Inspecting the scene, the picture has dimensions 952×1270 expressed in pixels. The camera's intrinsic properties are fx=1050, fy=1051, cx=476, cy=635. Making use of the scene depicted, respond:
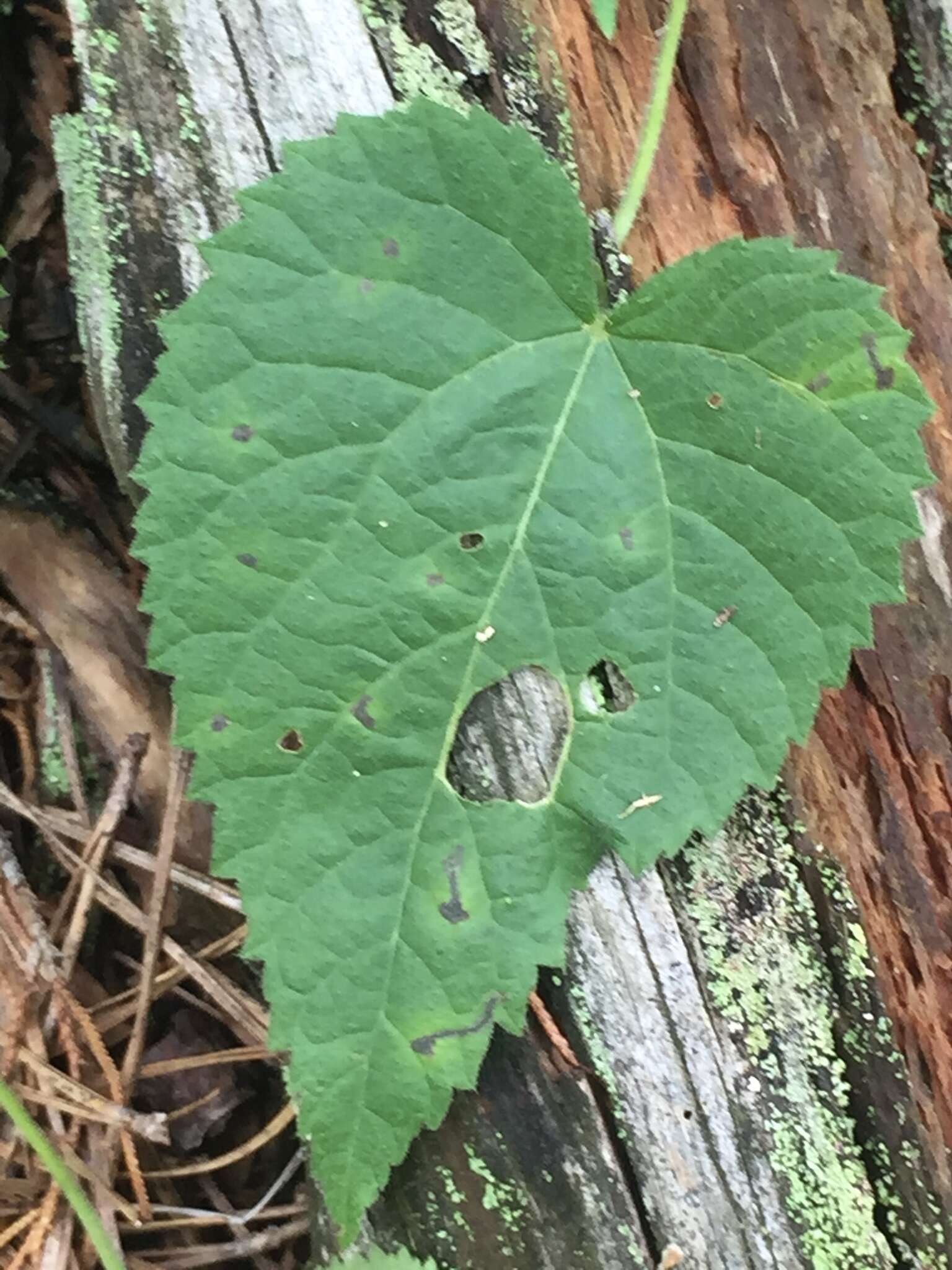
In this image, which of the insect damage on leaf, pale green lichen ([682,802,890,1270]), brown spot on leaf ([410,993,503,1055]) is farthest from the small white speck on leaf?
brown spot on leaf ([410,993,503,1055])

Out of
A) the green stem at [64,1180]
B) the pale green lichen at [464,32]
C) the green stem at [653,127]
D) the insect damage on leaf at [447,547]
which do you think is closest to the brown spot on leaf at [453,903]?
the insect damage on leaf at [447,547]

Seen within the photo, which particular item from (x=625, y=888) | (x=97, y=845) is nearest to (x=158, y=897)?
(x=97, y=845)

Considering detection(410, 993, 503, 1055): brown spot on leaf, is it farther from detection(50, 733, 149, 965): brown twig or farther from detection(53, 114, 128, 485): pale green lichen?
detection(53, 114, 128, 485): pale green lichen

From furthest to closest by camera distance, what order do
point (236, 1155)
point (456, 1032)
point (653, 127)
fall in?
1. point (236, 1155)
2. point (653, 127)
3. point (456, 1032)

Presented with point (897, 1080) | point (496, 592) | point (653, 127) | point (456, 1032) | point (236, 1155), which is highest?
point (653, 127)

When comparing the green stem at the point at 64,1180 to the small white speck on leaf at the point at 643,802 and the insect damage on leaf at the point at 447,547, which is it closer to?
the insect damage on leaf at the point at 447,547

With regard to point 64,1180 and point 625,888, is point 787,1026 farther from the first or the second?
point 64,1180

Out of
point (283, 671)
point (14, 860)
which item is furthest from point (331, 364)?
point (14, 860)

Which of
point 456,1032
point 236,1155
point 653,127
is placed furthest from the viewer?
point 236,1155
